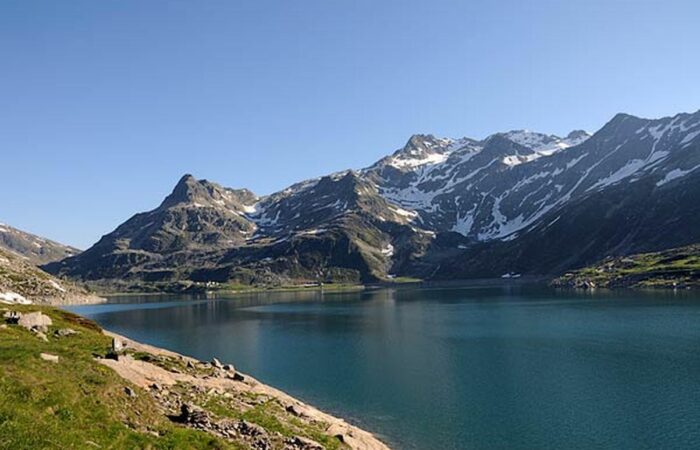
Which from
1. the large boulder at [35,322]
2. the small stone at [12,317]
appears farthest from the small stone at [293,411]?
the small stone at [12,317]

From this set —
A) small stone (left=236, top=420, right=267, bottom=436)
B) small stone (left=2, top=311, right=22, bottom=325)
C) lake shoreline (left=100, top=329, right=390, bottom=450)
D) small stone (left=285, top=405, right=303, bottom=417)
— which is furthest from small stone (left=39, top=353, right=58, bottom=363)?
small stone (left=2, top=311, right=22, bottom=325)

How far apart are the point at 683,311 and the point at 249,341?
121 m

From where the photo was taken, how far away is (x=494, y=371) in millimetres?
81375

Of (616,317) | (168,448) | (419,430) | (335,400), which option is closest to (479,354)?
(335,400)

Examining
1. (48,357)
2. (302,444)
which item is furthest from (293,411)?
(48,357)

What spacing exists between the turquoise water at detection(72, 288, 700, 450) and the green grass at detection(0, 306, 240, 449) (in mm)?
26240

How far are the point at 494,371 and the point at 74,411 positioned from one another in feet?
220

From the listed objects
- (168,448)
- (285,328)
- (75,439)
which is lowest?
(285,328)

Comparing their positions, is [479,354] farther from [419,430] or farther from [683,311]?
[683,311]

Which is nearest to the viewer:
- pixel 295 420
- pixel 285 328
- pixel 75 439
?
pixel 75 439

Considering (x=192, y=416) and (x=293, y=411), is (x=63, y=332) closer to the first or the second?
(x=293, y=411)

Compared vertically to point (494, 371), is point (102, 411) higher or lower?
higher

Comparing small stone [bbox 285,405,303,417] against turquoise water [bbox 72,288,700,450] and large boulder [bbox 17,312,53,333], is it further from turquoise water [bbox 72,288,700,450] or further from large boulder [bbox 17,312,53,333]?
large boulder [bbox 17,312,53,333]

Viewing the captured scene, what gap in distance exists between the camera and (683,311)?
14562 centimetres
